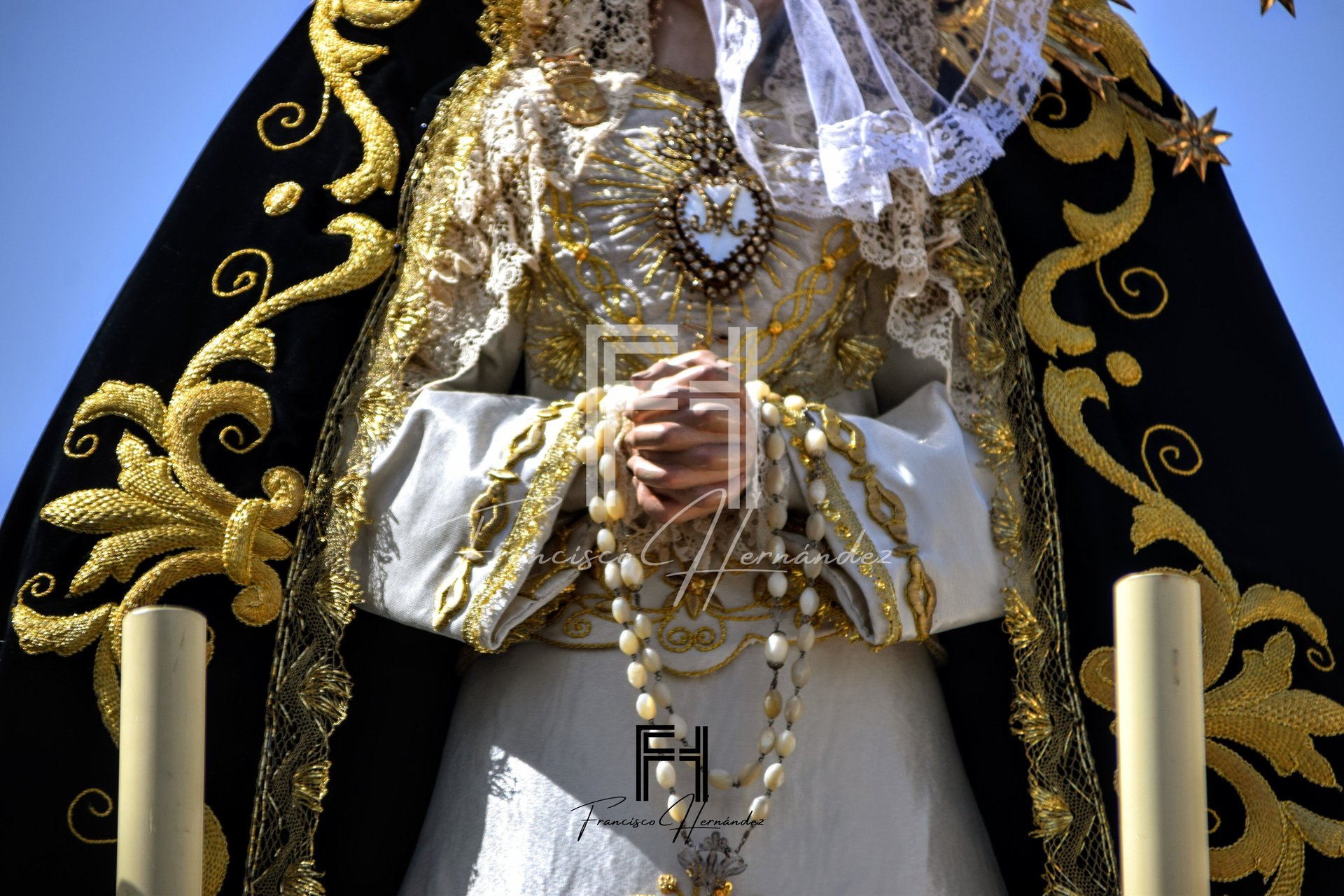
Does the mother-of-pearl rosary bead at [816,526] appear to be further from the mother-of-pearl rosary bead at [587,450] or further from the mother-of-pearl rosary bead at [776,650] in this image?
the mother-of-pearl rosary bead at [587,450]

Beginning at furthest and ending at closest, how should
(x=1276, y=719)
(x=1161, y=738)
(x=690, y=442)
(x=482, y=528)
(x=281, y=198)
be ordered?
1. (x=281, y=198)
2. (x=1276, y=719)
3. (x=482, y=528)
4. (x=690, y=442)
5. (x=1161, y=738)

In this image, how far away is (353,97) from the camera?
98.8 inches

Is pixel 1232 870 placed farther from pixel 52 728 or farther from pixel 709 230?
pixel 52 728

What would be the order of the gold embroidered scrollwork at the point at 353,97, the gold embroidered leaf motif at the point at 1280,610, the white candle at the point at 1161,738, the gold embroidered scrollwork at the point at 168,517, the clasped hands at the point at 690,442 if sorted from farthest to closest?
the gold embroidered scrollwork at the point at 353,97
the gold embroidered leaf motif at the point at 1280,610
the gold embroidered scrollwork at the point at 168,517
the clasped hands at the point at 690,442
the white candle at the point at 1161,738

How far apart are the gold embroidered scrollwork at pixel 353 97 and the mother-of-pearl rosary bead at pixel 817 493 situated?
0.75 meters

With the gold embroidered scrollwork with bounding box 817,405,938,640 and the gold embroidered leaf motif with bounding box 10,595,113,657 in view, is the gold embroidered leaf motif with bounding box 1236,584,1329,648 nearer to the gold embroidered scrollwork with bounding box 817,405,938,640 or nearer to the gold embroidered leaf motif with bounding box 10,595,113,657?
the gold embroidered scrollwork with bounding box 817,405,938,640

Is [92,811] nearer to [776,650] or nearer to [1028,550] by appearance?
[776,650]

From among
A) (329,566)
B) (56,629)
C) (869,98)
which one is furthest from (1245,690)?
(56,629)

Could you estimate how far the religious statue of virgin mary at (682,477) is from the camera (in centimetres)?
208

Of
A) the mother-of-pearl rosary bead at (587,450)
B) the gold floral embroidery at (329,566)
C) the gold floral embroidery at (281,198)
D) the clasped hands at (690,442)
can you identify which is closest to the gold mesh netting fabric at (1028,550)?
the clasped hands at (690,442)

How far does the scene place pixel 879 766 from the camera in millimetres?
2121

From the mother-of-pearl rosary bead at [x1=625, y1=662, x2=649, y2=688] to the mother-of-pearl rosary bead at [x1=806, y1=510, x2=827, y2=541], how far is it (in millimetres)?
241

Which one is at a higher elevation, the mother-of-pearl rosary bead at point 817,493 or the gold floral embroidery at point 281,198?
the gold floral embroidery at point 281,198

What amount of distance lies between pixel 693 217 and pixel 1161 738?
103 centimetres
